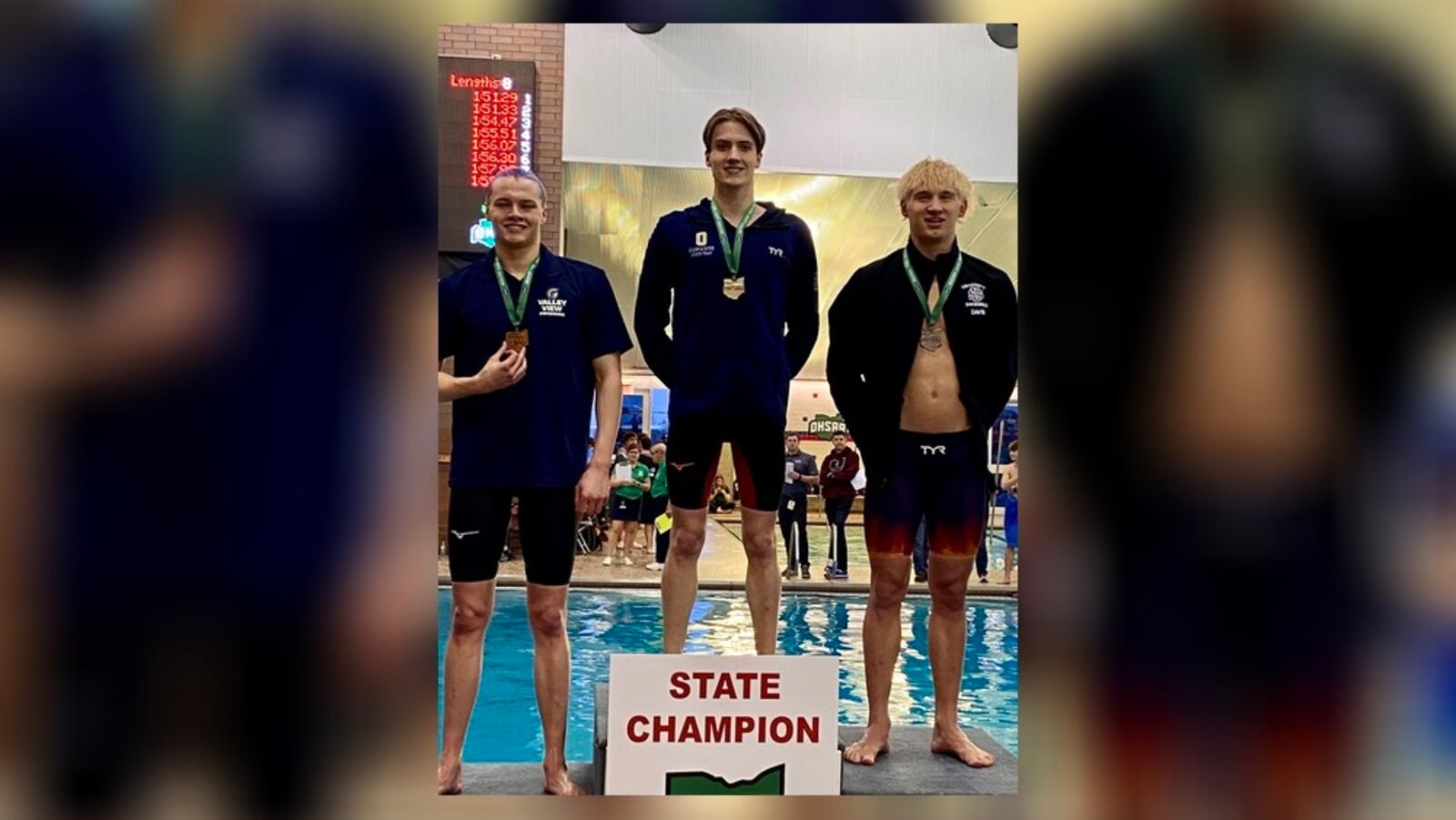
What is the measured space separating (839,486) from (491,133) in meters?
1.36

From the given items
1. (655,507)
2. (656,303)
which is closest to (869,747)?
(655,507)

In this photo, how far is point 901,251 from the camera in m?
2.68

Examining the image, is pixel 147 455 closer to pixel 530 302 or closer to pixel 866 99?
pixel 530 302

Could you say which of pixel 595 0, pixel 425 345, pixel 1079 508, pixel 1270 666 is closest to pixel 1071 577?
pixel 1079 508

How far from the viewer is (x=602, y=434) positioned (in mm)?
2605

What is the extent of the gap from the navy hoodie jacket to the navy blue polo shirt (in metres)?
0.15

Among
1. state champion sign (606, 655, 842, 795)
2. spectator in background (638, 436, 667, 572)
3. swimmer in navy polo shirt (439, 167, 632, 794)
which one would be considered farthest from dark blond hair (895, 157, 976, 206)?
state champion sign (606, 655, 842, 795)

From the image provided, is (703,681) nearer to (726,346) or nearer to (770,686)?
(770,686)

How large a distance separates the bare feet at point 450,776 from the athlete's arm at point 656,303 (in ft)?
3.92

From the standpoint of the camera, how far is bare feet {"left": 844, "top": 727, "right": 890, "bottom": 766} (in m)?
2.65

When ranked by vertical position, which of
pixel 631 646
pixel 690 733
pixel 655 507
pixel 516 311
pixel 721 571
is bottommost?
pixel 690 733

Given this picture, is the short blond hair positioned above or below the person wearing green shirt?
above

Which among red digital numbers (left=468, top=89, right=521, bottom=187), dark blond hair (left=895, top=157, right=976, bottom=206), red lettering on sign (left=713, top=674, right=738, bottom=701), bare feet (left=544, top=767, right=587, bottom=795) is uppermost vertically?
red digital numbers (left=468, top=89, right=521, bottom=187)

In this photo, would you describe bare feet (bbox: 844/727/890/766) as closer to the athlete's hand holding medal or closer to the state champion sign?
the state champion sign
